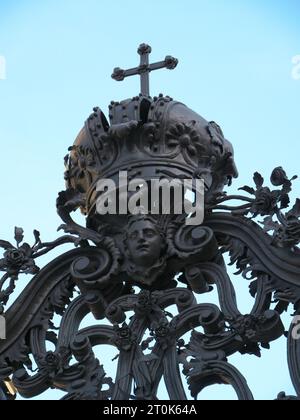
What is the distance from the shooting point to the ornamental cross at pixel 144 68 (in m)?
17.4

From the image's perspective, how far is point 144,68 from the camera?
1750 cm

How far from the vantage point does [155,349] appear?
15000 millimetres

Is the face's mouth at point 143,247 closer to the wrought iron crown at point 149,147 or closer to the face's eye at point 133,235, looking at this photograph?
the face's eye at point 133,235

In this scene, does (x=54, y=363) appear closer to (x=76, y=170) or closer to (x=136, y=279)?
(x=136, y=279)

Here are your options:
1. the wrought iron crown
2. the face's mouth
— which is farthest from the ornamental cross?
the face's mouth

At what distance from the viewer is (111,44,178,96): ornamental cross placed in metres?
17.4

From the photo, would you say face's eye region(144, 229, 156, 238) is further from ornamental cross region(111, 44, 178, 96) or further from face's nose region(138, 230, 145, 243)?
ornamental cross region(111, 44, 178, 96)

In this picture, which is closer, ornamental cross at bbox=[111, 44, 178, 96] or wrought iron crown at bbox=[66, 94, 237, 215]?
wrought iron crown at bbox=[66, 94, 237, 215]

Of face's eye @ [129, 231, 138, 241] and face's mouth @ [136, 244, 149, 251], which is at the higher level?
face's eye @ [129, 231, 138, 241]

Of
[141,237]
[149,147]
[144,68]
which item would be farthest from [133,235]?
[144,68]

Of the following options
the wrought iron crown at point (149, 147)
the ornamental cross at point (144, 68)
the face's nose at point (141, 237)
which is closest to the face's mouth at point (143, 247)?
the face's nose at point (141, 237)

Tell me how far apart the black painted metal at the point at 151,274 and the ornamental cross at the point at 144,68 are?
2.13 ft

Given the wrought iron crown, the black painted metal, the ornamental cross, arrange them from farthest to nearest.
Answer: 1. the ornamental cross
2. the wrought iron crown
3. the black painted metal

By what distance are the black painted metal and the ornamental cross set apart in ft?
2.13
